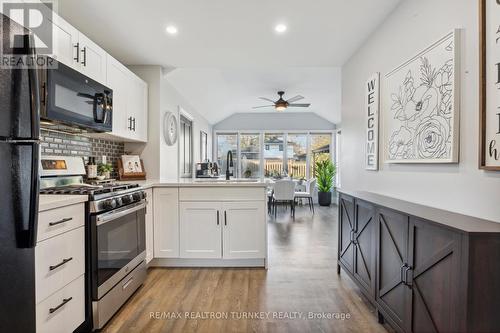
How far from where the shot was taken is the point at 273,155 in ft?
26.3

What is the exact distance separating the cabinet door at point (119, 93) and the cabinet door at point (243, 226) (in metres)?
1.32

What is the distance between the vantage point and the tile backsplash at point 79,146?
217cm

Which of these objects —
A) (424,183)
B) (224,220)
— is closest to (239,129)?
(224,220)

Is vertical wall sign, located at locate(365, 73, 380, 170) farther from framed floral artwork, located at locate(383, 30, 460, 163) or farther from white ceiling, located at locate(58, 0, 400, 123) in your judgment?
white ceiling, located at locate(58, 0, 400, 123)

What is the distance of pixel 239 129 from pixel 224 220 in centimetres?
542

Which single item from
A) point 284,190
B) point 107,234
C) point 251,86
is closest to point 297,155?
point 284,190

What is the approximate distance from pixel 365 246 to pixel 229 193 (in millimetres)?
1416

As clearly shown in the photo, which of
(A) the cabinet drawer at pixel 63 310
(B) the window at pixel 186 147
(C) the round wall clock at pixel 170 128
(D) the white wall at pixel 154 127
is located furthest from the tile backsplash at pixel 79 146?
(B) the window at pixel 186 147

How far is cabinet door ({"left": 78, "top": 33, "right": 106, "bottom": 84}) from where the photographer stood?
213 centimetres

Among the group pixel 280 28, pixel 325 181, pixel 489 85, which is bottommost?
pixel 325 181

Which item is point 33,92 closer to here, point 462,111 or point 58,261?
point 58,261

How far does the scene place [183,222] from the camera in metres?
2.88

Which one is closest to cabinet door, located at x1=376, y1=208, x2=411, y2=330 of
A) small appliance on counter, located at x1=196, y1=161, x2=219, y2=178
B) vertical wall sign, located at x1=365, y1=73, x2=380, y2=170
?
vertical wall sign, located at x1=365, y1=73, x2=380, y2=170

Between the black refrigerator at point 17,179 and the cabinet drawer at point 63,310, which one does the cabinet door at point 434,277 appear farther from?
the cabinet drawer at point 63,310
